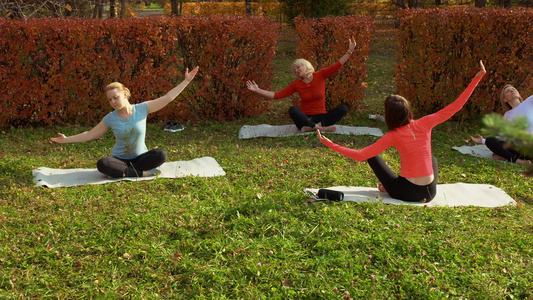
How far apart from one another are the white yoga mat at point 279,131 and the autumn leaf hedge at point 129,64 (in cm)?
96

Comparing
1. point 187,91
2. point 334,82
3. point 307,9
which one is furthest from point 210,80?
point 307,9

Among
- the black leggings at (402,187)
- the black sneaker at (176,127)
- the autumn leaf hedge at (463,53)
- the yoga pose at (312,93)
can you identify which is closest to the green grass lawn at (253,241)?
the black leggings at (402,187)

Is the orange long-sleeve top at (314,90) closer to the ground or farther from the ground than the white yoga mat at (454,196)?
farther from the ground

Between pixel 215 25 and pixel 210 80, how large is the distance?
1.03 m

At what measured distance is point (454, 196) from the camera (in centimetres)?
516

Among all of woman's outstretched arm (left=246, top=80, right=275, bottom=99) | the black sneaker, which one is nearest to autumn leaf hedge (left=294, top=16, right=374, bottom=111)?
woman's outstretched arm (left=246, top=80, right=275, bottom=99)

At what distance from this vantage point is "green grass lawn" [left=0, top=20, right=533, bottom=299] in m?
3.40

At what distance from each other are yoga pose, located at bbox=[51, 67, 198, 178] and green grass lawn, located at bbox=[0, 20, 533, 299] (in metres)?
0.29

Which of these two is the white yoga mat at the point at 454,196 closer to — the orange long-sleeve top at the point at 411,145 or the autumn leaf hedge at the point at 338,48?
the orange long-sleeve top at the point at 411,145

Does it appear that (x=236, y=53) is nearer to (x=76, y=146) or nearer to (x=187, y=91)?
(x=187, y=91)

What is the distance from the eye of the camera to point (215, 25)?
8.30 metres

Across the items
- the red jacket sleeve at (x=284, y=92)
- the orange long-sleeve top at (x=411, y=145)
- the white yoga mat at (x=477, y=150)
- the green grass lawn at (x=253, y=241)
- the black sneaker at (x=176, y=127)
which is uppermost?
the orange long-sleeve top at (x=411, y=145)

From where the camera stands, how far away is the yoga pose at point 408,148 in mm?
4488

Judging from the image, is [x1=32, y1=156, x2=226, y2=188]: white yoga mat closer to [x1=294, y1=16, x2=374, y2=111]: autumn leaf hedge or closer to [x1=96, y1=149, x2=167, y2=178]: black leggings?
[x1=96, y1=149, x2=167, y2=178]: black leggings
